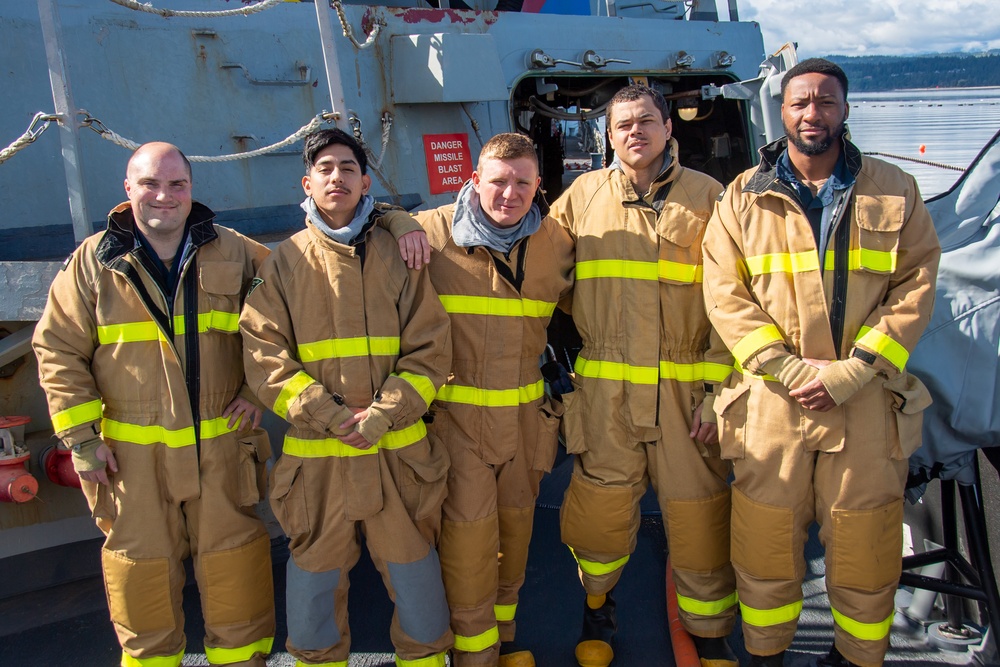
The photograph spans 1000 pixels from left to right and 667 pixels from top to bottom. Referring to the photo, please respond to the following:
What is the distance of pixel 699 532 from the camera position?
2.47 metres

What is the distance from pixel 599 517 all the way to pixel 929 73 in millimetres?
15487

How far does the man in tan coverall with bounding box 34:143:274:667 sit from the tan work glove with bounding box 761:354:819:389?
1.56m

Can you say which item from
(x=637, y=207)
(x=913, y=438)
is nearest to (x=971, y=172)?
(x=913, y=438)

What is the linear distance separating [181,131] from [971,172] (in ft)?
9.78

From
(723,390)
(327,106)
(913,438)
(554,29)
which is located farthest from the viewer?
(554,29)

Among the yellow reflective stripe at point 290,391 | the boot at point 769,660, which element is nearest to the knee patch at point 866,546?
the boot at point 769,660

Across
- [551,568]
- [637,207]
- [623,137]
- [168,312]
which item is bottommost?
[551,568]

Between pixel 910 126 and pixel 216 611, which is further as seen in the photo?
pixel 910 126

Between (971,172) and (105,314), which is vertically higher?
→ (971,172)

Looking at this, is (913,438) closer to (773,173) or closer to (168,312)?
(773,173)

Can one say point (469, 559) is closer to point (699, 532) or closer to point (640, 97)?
point (699, 532)

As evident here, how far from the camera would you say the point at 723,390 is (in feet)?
7.63

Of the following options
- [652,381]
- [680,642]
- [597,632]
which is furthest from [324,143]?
[680,642]

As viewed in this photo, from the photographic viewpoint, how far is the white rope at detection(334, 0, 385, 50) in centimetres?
309
